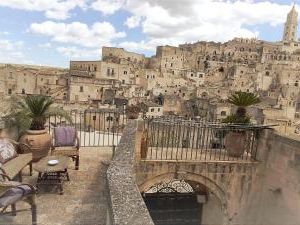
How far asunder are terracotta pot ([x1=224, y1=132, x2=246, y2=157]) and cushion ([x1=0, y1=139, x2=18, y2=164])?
648 cm

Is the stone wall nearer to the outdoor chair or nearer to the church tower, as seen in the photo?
the outdoor chair

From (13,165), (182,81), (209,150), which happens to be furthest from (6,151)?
(182,81)

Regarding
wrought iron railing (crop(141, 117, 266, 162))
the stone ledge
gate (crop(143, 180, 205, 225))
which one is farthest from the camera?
gate (crop(143, 180, 205, 225))

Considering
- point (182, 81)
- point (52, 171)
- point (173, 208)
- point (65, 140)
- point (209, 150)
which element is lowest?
point (173, 208)

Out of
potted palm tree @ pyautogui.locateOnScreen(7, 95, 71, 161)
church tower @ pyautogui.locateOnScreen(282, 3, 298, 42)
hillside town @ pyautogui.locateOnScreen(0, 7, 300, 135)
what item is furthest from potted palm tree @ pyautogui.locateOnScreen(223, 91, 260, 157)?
church tower @ pyautogui.locateOnScreen(282, 3, 298, 42)

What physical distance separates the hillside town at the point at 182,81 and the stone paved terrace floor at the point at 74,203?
64.8 ft

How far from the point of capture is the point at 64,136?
27.4 ft

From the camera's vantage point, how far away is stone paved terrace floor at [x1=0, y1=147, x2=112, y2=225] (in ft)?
18.7

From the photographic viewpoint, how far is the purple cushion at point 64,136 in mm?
8281

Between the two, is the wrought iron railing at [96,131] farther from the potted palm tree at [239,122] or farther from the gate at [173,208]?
the potted palm tree at [239,122]

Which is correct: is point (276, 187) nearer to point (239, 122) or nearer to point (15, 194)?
point (239, 122)

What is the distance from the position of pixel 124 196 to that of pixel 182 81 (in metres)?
64.4

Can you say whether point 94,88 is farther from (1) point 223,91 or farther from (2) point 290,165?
(2) point 290,165

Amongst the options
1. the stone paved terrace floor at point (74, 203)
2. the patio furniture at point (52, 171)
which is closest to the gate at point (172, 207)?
the stone paved terrace floor at point (74, 203)
